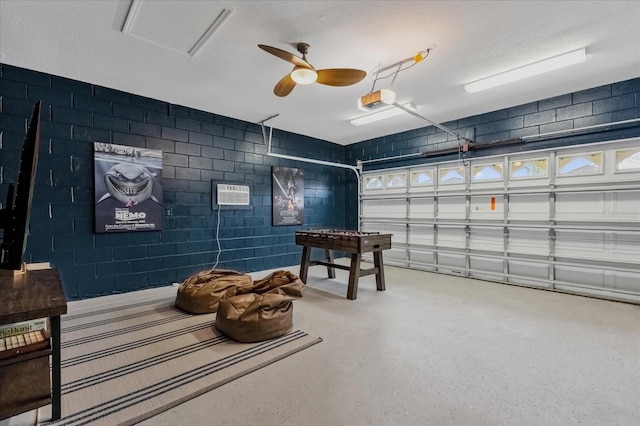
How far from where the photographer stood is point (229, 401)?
182 cm

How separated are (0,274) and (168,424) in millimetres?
1357

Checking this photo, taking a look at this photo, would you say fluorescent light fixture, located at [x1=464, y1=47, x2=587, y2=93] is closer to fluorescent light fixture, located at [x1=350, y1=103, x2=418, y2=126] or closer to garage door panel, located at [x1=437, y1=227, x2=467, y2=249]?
fluorescent light fixture, located at [x1=350, y1=103, x2=418, y2=126]

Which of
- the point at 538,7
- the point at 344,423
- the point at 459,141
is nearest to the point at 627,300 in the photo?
the point at 459,141

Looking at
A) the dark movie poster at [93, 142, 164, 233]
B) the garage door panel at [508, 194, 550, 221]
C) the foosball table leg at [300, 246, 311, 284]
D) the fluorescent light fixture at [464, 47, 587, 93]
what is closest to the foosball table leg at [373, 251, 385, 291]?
the foosball table leg at [300, 246, 311, 284]

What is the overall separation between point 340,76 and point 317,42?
17.2 inches

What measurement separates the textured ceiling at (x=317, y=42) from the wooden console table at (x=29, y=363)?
229 cm

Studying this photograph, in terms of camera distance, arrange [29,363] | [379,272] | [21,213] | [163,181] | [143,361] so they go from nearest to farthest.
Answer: [21,213]
[29,363]
[143,361]
[379,272]
[163,181]

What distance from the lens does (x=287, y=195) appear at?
6.04m

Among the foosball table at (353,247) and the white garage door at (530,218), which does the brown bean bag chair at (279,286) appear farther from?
the white garage door at (530,218)

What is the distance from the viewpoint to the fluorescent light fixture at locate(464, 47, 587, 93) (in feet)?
10.2

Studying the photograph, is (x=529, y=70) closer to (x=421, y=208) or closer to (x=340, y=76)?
(x=340, y=76)

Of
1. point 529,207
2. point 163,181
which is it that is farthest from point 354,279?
point 163,181

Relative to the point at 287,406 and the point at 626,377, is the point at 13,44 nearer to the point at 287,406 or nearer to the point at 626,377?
A: the point at 287,406

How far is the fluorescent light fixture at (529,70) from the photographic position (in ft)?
10.2
